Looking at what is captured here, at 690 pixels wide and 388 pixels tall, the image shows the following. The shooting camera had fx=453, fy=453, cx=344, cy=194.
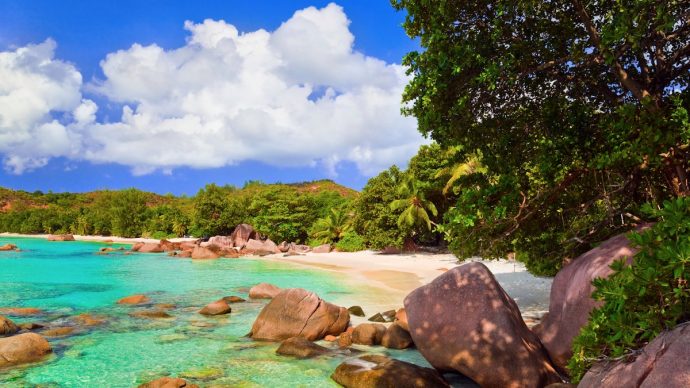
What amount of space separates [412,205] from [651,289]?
29.2 metres

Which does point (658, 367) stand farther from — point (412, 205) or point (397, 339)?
point (412, 205)

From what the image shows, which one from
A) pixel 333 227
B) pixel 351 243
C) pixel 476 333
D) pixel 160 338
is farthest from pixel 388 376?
pixel 333 227

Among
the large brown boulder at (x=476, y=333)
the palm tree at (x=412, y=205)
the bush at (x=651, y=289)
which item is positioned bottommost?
the large brown boulder at (x=476, y=333)

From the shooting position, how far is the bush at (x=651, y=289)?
410cm

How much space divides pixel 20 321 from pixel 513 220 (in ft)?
50.1

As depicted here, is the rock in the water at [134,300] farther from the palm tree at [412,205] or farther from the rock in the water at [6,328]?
the palm tree at [412,205]

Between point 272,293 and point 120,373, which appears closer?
point 120,373

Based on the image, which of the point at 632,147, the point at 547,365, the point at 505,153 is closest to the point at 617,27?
the point at 632,147

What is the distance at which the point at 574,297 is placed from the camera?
7105mm

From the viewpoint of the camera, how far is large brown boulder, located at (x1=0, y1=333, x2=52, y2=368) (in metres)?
9.71

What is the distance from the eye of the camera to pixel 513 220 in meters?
9.04

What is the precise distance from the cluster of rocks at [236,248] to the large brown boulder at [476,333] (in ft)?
113

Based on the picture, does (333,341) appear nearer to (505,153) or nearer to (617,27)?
(505,153)

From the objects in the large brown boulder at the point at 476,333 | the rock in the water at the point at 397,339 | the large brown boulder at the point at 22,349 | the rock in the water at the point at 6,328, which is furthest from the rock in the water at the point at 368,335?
the rock in the water at the point at 6,328
